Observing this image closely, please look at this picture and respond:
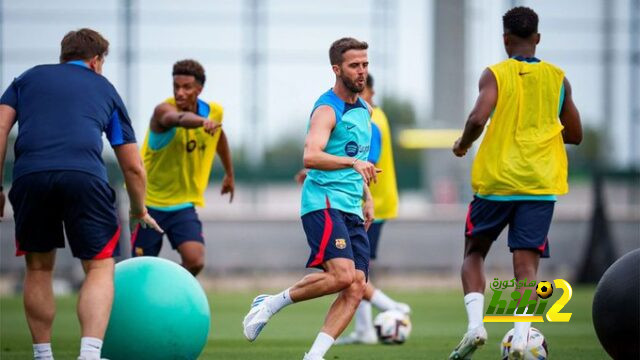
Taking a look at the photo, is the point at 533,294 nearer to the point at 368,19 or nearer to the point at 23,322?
the point at 23,322

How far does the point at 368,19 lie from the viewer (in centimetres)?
2878

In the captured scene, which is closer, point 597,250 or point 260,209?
point 597,250

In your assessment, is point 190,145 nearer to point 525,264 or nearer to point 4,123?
point 4,123

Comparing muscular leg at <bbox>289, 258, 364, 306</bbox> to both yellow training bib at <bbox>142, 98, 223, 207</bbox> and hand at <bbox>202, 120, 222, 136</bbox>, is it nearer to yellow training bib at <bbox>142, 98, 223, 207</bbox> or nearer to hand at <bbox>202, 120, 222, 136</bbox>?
hand at <bbox>202, 120, 222, 136</bbox>

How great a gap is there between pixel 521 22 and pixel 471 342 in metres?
2.38

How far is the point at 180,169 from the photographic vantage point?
10.7m

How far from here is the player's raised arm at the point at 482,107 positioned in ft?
27.1

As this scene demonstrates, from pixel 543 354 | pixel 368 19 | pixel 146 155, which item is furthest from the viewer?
pixel 368 19

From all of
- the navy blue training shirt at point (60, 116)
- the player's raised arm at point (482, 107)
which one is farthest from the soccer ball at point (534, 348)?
the navy blue training shirt at point (60, 116)

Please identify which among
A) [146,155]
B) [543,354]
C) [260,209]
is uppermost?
[146,155]

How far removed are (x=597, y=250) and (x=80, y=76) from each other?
14.8 meters

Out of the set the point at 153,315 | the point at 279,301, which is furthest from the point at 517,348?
the point at 153,315

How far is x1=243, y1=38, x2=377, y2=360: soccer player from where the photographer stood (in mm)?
7762

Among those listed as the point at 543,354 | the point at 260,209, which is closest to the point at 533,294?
the point at 543,354
